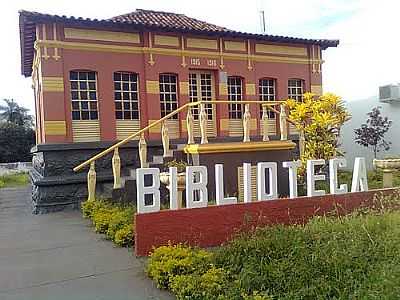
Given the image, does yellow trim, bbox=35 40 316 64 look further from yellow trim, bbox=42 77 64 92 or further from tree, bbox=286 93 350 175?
tree, bbox=286 93 350 175

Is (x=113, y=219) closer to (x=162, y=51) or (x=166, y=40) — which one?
(x=162, y=51)

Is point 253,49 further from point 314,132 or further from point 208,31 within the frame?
point 314,132

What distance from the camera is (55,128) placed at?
12188 millimetres

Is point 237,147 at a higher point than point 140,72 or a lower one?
lower

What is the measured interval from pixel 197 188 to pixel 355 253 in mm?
2951

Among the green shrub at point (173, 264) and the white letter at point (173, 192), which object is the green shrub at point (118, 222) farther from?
the green shrub at point (173, 264)

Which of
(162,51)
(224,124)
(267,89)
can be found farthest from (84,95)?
(267,89)

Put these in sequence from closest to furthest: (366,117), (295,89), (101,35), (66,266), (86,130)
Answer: (66,266) → (86,130) → (101,35) → (295,89) → (366,117)

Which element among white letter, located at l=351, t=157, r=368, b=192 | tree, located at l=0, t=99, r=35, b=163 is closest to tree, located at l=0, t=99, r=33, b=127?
tree, located at l=0, t=99, r=35, b=163

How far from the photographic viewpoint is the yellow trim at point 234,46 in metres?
14.8

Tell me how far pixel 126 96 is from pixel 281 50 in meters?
5.94

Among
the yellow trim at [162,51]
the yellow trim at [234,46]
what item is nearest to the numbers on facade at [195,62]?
the yellow trim at [162,51]

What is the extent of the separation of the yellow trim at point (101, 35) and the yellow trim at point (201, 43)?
5.59ft

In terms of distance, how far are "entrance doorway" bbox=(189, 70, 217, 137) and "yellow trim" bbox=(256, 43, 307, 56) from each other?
2.07 meters
